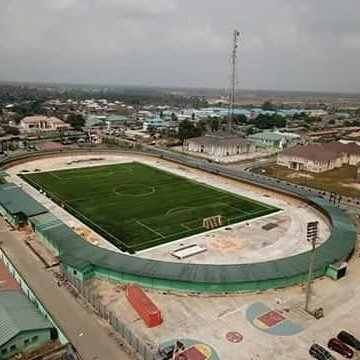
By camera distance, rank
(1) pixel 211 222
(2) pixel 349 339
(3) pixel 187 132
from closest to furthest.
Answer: (2) pixel 349 339
(1) pixel 211 222
(3) pixel 187 132

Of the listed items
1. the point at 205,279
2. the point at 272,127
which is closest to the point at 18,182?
the point at 205,279

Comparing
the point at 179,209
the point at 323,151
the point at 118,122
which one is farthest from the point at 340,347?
the point at 118,122

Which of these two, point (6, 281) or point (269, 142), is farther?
point (269, 142)

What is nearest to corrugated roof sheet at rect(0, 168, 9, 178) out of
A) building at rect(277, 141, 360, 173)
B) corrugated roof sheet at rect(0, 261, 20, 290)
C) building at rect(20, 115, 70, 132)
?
corrugated roof sheet at rect(0, 261, 20, 290)

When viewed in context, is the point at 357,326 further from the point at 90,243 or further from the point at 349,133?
the point at 349,133

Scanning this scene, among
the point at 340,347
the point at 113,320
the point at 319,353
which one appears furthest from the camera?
the point at 113,320

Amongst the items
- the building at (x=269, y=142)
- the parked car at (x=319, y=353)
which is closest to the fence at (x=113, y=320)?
the parked car at (x=319, y=353)

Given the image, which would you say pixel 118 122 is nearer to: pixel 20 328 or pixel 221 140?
pixel 221 140
